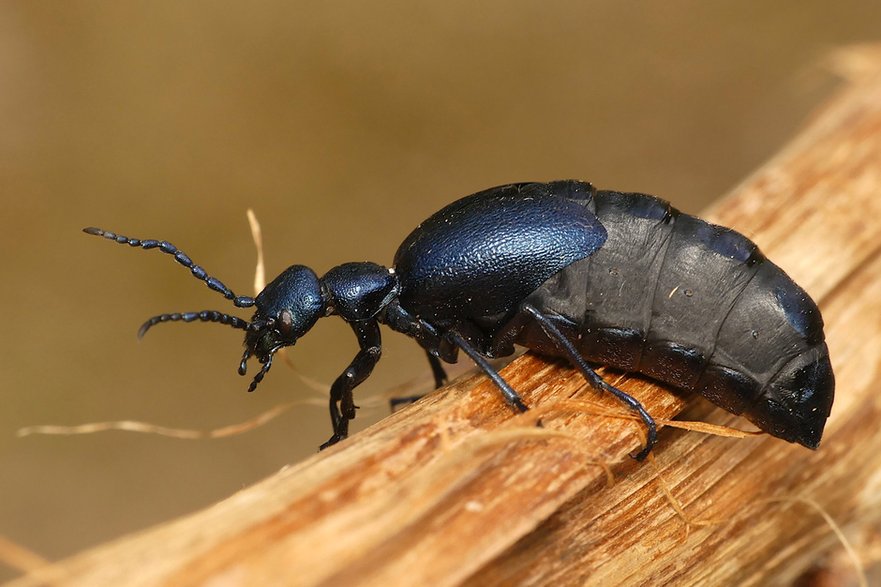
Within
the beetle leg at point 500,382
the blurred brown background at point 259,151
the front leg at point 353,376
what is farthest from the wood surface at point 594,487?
the blurred brown background at point 259,151

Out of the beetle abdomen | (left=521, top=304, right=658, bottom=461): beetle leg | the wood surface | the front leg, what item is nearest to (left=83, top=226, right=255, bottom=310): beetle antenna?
the front leg

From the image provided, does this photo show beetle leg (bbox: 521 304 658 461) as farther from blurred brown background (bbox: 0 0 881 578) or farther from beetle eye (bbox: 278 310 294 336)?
blurred brown background (bbox: 0 0 881 578)

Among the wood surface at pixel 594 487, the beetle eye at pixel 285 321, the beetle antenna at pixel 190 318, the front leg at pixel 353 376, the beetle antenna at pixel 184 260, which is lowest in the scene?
the wood surface at pixel 594 487

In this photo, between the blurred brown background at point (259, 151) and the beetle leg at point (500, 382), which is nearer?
the beetle leg at point (500, 382)

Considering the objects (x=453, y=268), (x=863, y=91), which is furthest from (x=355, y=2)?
(x=453, y=268)

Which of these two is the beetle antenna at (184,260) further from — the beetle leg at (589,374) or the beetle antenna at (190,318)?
the beetle leg at (589,374)

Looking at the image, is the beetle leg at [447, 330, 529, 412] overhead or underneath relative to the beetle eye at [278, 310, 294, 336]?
underneath

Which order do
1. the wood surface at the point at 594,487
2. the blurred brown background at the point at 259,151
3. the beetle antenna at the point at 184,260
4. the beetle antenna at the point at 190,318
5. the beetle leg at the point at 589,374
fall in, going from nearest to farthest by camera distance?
the wood surface at the point at 594,487 < the beetle leg at the point at 589,374 < the beetle antenna at the point at 190,318 < the beetle antenna at the point at 184,260 < the blurred brown background at the point at 259,151

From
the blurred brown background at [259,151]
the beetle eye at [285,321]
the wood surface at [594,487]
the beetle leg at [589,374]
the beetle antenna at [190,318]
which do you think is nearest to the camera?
the wood surface at [594,487]

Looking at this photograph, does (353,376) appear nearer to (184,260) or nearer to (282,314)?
(282,314)
